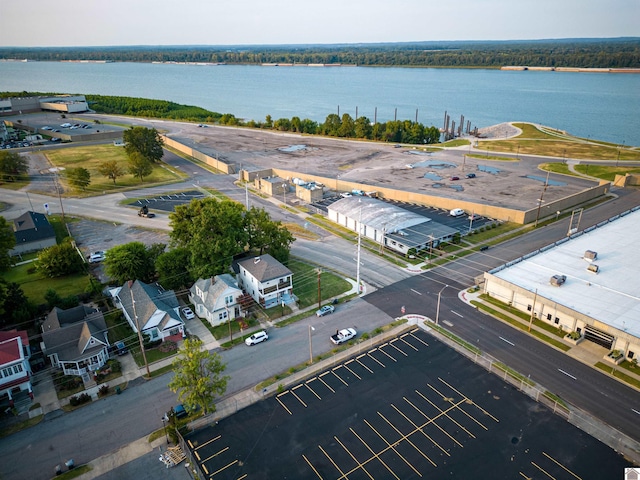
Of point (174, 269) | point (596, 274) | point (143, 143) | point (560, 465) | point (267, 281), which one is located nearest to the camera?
point (560, 465)

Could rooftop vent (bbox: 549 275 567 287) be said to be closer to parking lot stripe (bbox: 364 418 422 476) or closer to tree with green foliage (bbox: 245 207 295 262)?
parking lot stripe (bbox: 364 418 422 476)

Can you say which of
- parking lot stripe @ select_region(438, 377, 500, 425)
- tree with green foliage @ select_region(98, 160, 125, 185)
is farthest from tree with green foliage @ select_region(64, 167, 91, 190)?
parking lot stripe @ select_region(438, 377, 500, 425)

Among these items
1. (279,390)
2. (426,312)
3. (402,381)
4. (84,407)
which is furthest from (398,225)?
(84,407)

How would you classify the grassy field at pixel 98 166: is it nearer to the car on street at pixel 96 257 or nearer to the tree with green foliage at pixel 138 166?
the tree with green foliage at pixel 138 166

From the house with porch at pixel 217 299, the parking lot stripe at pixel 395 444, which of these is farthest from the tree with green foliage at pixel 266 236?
the parking lot stripe at pixel 395 444

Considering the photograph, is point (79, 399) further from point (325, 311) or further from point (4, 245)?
point (4, 245)

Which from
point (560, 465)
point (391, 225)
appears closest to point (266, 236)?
point (391, 225)
